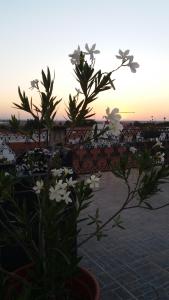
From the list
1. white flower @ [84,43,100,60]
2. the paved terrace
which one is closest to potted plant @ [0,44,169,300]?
white flower @ [84,43,100,60]

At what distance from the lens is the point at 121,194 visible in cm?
657

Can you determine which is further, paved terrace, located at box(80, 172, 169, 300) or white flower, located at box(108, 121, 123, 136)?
paved terrace, located at box(80, 172, 169, 300)

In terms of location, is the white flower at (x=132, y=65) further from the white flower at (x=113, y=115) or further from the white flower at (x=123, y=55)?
the white flower at (x=113, y=115)

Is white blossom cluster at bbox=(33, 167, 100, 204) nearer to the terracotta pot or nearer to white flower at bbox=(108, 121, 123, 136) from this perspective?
white flower at bbox=(108, 121, 123, 136)

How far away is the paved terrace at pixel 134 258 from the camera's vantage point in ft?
10.1

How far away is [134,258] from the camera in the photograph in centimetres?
371

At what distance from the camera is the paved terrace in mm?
3074

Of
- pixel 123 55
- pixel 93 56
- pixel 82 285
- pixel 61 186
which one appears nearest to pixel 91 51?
pixel 93 56

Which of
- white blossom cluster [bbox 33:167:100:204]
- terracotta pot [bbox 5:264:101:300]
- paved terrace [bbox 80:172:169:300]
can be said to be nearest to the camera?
white blossom cluster [bbox 33:167:100:204]

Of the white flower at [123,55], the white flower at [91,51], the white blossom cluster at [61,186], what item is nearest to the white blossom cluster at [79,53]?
the white flower at [91,51]

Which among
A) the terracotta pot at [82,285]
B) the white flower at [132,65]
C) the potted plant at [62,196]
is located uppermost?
the white flower at [132,65]

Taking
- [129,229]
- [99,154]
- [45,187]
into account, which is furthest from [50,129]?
[99,154]

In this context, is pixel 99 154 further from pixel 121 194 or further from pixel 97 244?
pixel 97 244

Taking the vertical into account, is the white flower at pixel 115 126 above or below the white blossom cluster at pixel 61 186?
above
